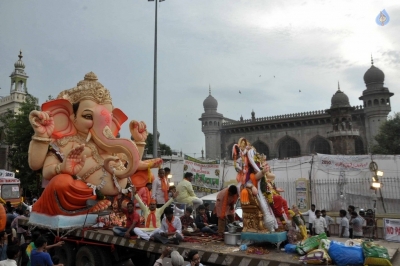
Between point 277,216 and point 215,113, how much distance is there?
3607cm

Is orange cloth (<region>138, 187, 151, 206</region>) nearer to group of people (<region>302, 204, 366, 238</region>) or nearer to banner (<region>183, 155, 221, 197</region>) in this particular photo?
group of people (<region>302, 204, 366, 238</region>)

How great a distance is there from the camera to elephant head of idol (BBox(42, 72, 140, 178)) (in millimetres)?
7965

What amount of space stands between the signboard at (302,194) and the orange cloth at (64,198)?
903cm

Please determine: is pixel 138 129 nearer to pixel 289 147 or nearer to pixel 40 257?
pixel 40 257

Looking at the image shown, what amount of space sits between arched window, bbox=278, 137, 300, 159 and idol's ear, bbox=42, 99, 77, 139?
109 feet

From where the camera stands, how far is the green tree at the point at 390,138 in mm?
24922

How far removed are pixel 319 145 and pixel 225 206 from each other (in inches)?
1332

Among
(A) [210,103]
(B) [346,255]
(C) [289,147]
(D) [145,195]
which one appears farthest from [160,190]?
(A) [210,103]

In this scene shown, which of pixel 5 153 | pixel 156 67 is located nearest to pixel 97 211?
pixel 156 67

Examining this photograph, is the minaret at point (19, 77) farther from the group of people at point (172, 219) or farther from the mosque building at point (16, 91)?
the group of people at point (172, 219)

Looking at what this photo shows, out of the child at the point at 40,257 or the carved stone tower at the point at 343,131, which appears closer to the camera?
the child at the point at 40,257

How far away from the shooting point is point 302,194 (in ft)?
45.1

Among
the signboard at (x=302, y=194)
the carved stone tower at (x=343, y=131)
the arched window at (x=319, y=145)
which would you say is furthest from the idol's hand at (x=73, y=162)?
the arched window at (x=319, y=145)

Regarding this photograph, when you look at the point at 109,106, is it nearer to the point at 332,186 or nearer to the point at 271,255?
the point at 271,255
